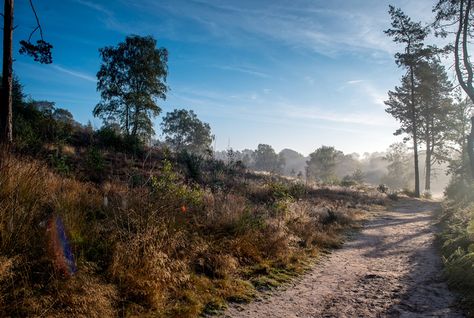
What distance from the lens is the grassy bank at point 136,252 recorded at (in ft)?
11.1

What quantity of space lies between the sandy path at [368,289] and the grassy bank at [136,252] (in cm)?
43

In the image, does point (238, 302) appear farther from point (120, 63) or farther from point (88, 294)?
point (120, 63)

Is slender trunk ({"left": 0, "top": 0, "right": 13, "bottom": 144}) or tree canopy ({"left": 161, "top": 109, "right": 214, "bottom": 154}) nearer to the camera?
slender trunk ({"left": 0, "top": 0, "right": 13, "bottom": 144})

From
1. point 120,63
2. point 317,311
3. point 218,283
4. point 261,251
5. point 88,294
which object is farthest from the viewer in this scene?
point 120,63

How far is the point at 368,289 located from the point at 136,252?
381 centimetres

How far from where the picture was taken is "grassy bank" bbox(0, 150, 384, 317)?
338cm

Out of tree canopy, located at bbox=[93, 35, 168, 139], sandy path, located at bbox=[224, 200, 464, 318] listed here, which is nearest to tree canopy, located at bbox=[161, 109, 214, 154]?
tree canopy, located at bbox=[93, 35, 168, 139]

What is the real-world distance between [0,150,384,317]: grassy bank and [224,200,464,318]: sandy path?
0.43m

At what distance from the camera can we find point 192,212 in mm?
6641

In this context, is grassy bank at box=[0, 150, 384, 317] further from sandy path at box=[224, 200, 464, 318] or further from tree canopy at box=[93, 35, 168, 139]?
tree canopy at box=[93, 35, 168, 139]

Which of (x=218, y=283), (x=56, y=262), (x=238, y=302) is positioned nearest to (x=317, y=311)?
(x=238, y=302)

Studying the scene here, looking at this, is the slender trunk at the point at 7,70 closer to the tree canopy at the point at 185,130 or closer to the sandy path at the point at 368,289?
the sandy path at the point at 368,289

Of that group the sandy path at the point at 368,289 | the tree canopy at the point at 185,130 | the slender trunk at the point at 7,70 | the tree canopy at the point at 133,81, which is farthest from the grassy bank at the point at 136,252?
the tree canopy at the point at 185,130

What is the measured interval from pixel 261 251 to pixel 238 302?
6.90 ft
